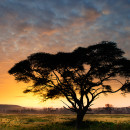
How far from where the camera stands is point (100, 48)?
2297cm

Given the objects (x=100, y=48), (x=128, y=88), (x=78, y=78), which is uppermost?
(x=100, y=48)

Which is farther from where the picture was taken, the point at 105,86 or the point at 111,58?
the point at 105,86

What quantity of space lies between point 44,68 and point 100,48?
808 cm

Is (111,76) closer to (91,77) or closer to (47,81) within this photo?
(91,77)

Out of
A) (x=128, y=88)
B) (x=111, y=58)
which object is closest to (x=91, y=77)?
(x=111, y=58)

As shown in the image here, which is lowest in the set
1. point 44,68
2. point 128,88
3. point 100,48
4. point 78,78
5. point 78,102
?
point 78,102

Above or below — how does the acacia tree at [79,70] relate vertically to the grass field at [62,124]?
above

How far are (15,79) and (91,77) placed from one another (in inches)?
421

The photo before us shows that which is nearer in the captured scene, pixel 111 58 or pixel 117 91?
pixel 111 58

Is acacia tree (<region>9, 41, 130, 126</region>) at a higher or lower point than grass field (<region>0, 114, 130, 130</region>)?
higher

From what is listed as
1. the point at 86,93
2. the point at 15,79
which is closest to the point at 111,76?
the point at 86,93

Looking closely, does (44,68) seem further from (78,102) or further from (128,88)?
(128,88)

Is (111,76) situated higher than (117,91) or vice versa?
(111,76)

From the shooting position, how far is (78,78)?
2328 cm
